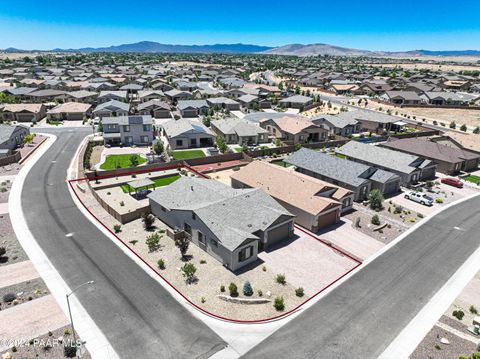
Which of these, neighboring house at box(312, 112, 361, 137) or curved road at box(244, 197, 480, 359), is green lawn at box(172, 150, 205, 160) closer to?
neighboring house at box(312, 112, 361, 137)

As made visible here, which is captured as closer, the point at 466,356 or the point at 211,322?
the point at 466,356

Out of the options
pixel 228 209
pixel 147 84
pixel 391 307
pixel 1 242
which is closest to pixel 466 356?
pixel 391 307

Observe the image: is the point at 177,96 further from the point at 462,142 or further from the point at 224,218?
the point at 224,218

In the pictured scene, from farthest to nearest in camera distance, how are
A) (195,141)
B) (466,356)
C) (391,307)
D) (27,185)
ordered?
(195,141), (27,185), (391,307), (466,356)

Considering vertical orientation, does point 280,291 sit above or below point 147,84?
below

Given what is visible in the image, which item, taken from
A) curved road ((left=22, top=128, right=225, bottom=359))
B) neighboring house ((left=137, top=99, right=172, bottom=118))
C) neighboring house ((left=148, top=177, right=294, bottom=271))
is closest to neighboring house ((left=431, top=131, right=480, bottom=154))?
neighboring house ((left=148, top=177, right=294, bottom=271))

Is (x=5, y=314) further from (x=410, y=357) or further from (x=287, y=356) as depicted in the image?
(x=410, y=357)
